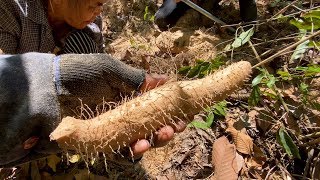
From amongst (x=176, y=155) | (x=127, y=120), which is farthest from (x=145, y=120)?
(x=176, y=155)

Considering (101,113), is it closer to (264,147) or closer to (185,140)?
(185,140)

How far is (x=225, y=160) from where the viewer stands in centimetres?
150

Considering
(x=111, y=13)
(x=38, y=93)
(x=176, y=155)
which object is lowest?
(x=176, y=155)

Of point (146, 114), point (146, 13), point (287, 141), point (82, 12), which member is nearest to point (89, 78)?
point (146, 114)

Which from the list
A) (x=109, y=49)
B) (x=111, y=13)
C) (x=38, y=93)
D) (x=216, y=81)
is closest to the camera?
(x=38, y=93)

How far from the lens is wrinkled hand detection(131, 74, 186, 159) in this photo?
1.11 meters

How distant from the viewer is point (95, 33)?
1.81m

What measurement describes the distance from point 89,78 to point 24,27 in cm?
69

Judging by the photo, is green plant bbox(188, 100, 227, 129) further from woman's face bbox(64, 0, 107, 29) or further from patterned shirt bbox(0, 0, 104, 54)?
patterned shirt bbox(0, 0, 104, 54)

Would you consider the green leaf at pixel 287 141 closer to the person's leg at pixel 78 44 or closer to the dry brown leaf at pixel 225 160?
the dry brown leaf at pixel 225 160

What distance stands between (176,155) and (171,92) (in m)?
0.53

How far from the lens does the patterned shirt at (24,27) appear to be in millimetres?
1465

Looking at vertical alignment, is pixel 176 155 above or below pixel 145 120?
below

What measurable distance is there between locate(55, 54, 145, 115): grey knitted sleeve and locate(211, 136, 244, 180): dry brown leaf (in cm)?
60
